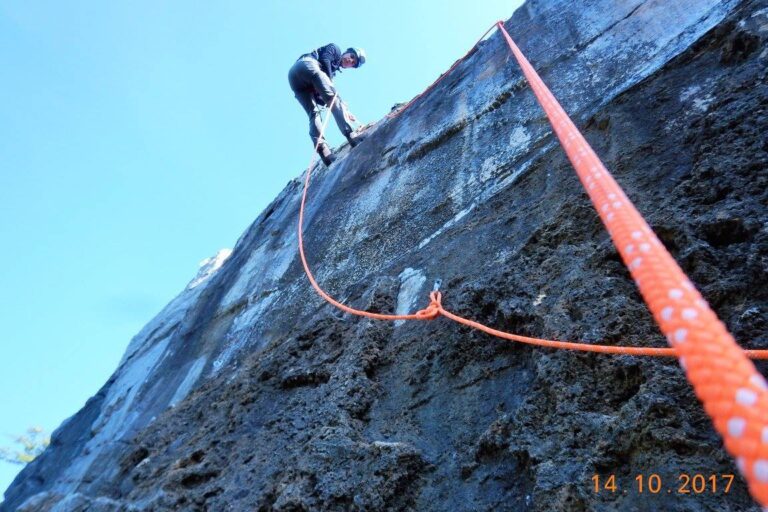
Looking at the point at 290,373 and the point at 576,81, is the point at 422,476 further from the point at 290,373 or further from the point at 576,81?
the point at 576,81

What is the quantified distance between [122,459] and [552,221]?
257cm

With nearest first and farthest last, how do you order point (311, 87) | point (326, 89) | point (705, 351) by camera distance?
point (705, 351)
point (326, 89)
point (311, 87)

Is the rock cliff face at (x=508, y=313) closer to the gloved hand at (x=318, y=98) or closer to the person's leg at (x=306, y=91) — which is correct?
the person's leg at (x=306, y=91)

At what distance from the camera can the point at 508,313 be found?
1599 millimetres

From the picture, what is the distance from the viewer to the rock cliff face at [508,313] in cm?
120

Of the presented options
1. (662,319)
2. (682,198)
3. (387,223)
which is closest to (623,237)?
(662,319)

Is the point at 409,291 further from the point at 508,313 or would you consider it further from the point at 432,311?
the point at 508,313

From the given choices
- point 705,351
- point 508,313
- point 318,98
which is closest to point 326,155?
point 318,98

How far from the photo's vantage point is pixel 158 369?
4.17 m

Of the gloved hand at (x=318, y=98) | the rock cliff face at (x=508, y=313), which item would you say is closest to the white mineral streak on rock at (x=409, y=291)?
the rock cliff face at (x=508, y=313)
